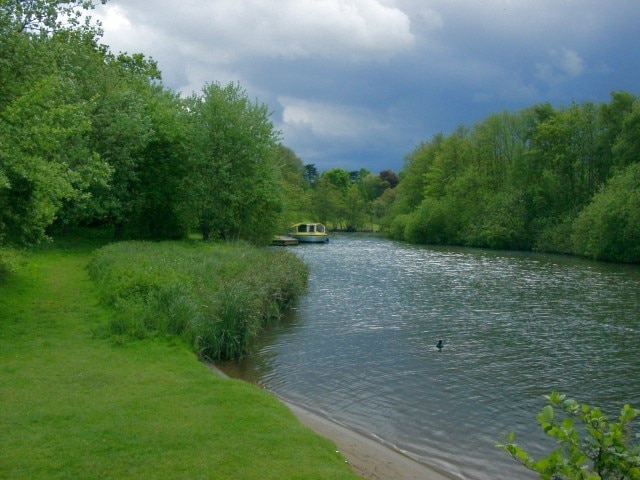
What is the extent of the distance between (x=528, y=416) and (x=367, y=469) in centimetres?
521

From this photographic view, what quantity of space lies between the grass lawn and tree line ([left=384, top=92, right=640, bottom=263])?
153ft

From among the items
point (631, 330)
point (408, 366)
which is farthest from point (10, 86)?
point (631, 330)

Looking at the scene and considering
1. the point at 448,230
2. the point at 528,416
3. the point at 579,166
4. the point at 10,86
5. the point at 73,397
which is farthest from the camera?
the point at 448,230

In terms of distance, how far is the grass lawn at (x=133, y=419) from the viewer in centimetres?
725

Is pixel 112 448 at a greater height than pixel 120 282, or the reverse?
pixel 120 282

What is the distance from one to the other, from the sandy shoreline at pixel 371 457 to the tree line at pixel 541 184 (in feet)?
148

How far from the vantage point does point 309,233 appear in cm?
7812

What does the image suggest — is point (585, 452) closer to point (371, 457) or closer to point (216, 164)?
point (371, 457)

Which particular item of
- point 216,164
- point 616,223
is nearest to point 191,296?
point 216,164

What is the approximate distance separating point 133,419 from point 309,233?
2735 inches

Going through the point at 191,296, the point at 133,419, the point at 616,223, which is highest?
the point at 616,223

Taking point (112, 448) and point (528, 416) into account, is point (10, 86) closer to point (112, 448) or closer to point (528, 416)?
point (112, 448)

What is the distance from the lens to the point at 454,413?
12.6m

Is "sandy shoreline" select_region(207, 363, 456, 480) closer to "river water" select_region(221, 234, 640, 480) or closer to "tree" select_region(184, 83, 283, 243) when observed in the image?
"river water" select_region(221, 234, 640, 480)
